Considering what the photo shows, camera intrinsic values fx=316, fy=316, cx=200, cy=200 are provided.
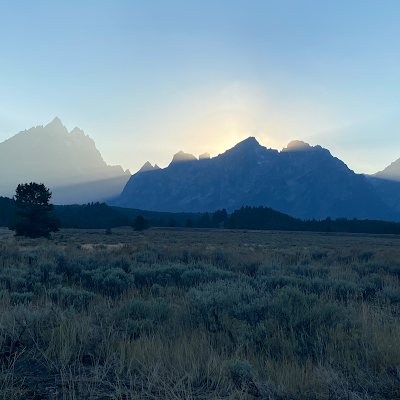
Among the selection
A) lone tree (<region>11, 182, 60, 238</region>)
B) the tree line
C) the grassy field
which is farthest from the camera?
the tree line

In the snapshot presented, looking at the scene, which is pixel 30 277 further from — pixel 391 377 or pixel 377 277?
pixel 377 277

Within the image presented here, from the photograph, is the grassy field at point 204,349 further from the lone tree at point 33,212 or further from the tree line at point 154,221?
the tree line at point 154,221

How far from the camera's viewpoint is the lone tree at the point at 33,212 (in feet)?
114

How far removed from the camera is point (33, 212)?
3531 centimetres

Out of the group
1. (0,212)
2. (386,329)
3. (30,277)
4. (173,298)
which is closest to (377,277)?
(386,329)

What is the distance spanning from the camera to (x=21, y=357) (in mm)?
4059

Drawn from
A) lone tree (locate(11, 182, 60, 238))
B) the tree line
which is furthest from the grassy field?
the tree line

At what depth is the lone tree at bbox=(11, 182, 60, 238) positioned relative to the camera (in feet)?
114

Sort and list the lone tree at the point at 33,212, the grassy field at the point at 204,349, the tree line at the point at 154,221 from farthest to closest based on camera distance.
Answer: the tree line at the point at 154,221
the lone tree at the point at 33,212
the grassy field at the point at 204,349

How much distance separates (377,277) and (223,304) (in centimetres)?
612

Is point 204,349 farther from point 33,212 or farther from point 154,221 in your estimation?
point 154,221

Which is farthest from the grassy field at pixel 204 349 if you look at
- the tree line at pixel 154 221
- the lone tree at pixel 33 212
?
the tree line at pixel 154 221

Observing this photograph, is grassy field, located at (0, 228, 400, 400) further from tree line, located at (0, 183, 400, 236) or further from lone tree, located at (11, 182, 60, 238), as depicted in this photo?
tree line, located at (0, 183, 400, 236)

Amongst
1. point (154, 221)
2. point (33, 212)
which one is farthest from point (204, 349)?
point (154, 221)
